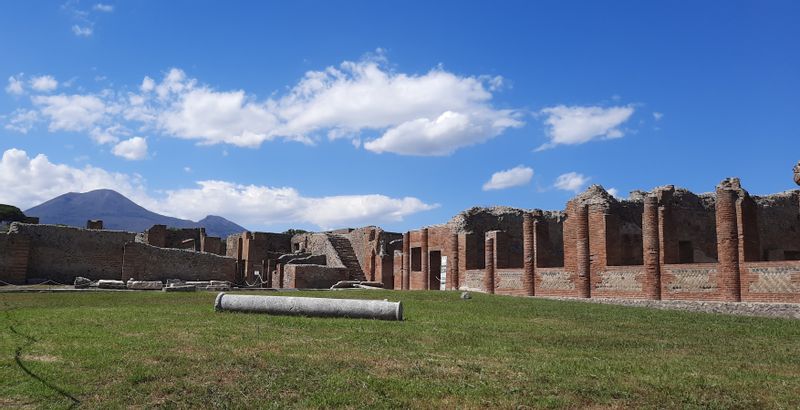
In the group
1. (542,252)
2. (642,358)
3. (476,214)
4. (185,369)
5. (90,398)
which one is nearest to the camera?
(90,398)

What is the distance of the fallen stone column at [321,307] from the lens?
12.2 m

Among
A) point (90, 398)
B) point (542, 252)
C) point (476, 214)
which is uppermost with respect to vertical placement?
point (476, 214)

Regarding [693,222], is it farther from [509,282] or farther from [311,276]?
[311,276]

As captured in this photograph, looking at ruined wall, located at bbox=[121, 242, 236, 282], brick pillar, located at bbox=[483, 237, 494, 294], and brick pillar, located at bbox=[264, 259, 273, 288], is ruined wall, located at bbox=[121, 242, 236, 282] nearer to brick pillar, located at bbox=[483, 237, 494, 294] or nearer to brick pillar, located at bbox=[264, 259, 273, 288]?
brick pillar, located at bbox=[264, 259, 273, 288]

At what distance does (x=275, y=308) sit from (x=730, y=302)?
39.8 ft

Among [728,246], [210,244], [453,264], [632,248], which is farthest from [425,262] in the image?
[210,244]

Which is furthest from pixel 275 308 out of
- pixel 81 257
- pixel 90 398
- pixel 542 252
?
pixel 81 257

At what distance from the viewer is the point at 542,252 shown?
81.4 ft

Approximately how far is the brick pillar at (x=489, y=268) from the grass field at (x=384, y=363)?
14207mm

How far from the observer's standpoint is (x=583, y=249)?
21812mm

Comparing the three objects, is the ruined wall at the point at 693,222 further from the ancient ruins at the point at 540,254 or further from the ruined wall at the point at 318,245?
the ruined wall at the point at 318,245

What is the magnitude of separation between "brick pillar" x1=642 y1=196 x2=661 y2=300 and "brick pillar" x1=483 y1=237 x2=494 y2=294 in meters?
7.82

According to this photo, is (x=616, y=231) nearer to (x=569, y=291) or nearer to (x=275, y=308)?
(x=569, y=291)

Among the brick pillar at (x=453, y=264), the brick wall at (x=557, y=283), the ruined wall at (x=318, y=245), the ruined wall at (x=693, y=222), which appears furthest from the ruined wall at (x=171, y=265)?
the ruined wall at (x=693, y=222)
